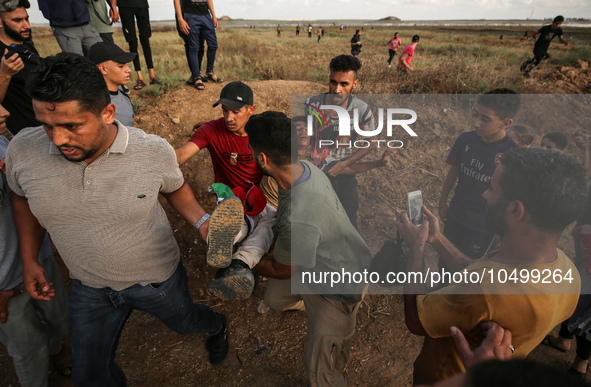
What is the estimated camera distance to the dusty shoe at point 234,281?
1.86 metres

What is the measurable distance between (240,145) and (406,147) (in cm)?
484

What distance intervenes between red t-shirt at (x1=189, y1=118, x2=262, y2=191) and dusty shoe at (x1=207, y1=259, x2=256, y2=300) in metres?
1.30

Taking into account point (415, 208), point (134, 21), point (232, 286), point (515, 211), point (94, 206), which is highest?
point (134, 21)

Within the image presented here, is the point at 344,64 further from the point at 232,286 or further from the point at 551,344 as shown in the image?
the point at 551,344

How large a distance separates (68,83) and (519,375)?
7.53ft

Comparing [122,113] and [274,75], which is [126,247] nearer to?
[122,113]

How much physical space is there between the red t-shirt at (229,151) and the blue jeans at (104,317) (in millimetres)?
1193

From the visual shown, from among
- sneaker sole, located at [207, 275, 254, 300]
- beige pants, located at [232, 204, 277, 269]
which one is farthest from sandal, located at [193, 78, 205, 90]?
sneaker sole, located at [207, 275, 254, 300]

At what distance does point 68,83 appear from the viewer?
159 cm

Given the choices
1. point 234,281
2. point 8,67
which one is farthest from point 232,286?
point 8,67

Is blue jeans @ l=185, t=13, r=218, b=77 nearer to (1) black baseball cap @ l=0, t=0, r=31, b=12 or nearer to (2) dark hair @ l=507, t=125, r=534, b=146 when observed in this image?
(1) black baseball cap @ l=0, t=0, r=31, b=12

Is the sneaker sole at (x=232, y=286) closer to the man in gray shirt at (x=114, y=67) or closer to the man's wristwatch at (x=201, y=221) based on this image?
the man's wristwatch at (x=201, y=221)

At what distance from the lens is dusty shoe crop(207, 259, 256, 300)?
186cm

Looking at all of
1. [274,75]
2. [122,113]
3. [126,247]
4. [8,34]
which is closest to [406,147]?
[274,75]
